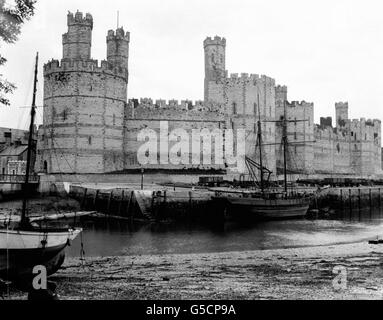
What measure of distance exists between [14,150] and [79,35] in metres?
16.0

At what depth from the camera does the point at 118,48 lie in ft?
155

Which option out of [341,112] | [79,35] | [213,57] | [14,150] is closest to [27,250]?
[79,35]

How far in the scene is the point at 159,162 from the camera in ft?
150

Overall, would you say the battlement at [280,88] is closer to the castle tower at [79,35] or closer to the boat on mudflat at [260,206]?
the boat on mudflat at [260,206]

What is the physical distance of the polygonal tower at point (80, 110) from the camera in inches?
1612

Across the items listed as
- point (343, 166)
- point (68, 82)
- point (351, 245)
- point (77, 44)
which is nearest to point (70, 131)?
point (68, 82)

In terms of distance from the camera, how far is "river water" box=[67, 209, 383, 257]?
22.9 meters

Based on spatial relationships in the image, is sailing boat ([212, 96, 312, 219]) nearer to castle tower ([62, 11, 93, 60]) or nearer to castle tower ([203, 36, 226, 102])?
castle tower ([203, 36, 226, 102])

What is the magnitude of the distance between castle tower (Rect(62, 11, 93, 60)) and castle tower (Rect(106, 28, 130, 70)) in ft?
14.3

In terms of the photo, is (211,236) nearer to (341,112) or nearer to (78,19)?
(78,19)

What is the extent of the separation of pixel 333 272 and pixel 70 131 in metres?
30.9

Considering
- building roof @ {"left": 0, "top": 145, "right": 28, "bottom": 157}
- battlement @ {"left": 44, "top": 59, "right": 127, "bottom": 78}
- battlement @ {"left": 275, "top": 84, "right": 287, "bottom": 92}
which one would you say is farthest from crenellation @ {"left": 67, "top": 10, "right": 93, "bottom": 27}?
battlement @ {"left": 275, "top": 84, "right": 287, "bottom": 92}

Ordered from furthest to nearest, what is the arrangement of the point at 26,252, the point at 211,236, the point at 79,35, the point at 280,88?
the point at 280,88 → the point at 79,35 → the point at 211,236 → the point at 26,252
